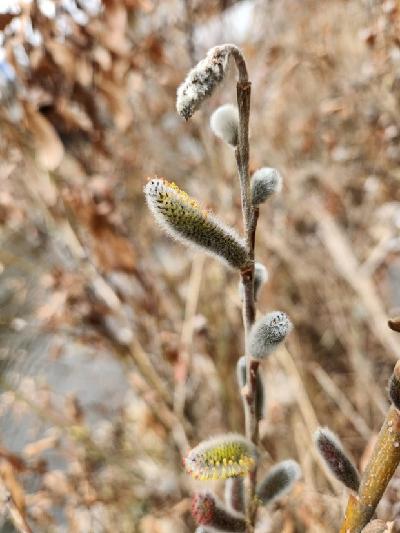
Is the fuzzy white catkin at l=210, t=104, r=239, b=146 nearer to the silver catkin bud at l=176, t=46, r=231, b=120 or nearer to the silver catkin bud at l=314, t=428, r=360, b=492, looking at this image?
the silver catkin bud at l=176, t=46, r=231, b=120

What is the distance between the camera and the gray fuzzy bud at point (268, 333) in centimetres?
61

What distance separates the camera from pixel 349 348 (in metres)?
2.46

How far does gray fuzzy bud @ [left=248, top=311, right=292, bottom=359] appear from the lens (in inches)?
23.9

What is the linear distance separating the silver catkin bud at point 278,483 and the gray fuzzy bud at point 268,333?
20cm

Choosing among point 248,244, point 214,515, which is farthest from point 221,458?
point 248,244

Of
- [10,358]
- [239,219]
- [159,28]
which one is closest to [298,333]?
[239,219]

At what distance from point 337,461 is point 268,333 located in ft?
0.58

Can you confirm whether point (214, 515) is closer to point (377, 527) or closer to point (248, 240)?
point (377, 527)

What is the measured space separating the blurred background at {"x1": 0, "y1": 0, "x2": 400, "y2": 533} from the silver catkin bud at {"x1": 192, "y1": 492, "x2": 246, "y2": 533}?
0.31 meters

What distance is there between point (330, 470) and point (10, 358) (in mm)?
2350

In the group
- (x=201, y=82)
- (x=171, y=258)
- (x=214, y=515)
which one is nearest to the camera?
(x=201, y=82)

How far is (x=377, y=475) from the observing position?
581 mm

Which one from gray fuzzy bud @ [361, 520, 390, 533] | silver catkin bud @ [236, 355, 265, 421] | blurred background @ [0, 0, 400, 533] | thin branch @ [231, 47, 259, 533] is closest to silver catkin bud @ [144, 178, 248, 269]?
thin branch @ [231, 47, 259, 533]

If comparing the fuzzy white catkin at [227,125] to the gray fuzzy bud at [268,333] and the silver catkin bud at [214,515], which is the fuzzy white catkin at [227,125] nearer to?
the gray fuzzy bud at [268,333]
